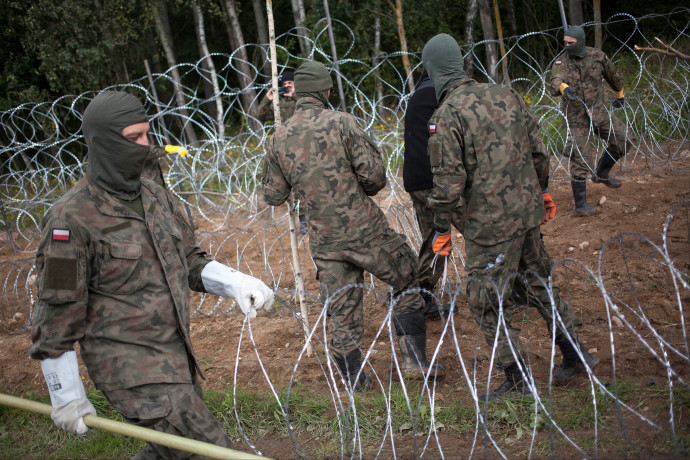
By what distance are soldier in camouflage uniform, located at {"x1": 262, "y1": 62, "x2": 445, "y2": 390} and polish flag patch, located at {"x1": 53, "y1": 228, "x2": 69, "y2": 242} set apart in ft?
5.62

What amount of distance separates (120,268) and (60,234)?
0.25 meters

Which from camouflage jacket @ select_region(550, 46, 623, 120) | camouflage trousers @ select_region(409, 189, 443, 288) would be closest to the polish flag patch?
camouflage trousers @ select_region(409, 189, 443, 288)

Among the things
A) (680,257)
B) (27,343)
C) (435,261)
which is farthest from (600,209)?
(27,343)

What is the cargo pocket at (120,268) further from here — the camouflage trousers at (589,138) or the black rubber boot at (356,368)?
the camouflage trousers at (589,138)

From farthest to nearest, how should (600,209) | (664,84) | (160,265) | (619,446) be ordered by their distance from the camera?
(664,84)
(600,209)
(619,446)
(160,265)

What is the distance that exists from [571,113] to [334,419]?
458 cm

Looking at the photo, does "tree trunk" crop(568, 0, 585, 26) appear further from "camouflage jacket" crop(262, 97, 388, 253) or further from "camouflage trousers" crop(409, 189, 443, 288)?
"camouflage jacket" crop(262, 97, 388, 253)

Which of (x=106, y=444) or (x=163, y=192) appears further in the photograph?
(x=106, y=444)

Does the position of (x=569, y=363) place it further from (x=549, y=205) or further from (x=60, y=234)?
(x=60, y=234)

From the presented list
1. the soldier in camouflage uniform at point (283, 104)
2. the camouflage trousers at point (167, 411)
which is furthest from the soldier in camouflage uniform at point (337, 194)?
the soldier in camouflage uniform at point (283, 104)

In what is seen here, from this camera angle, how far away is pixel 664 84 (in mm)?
8773

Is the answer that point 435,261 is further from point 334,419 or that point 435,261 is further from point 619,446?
point 619,446

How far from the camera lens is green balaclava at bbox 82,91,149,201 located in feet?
7.49

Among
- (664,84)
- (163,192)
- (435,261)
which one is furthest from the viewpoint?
(664,84)
